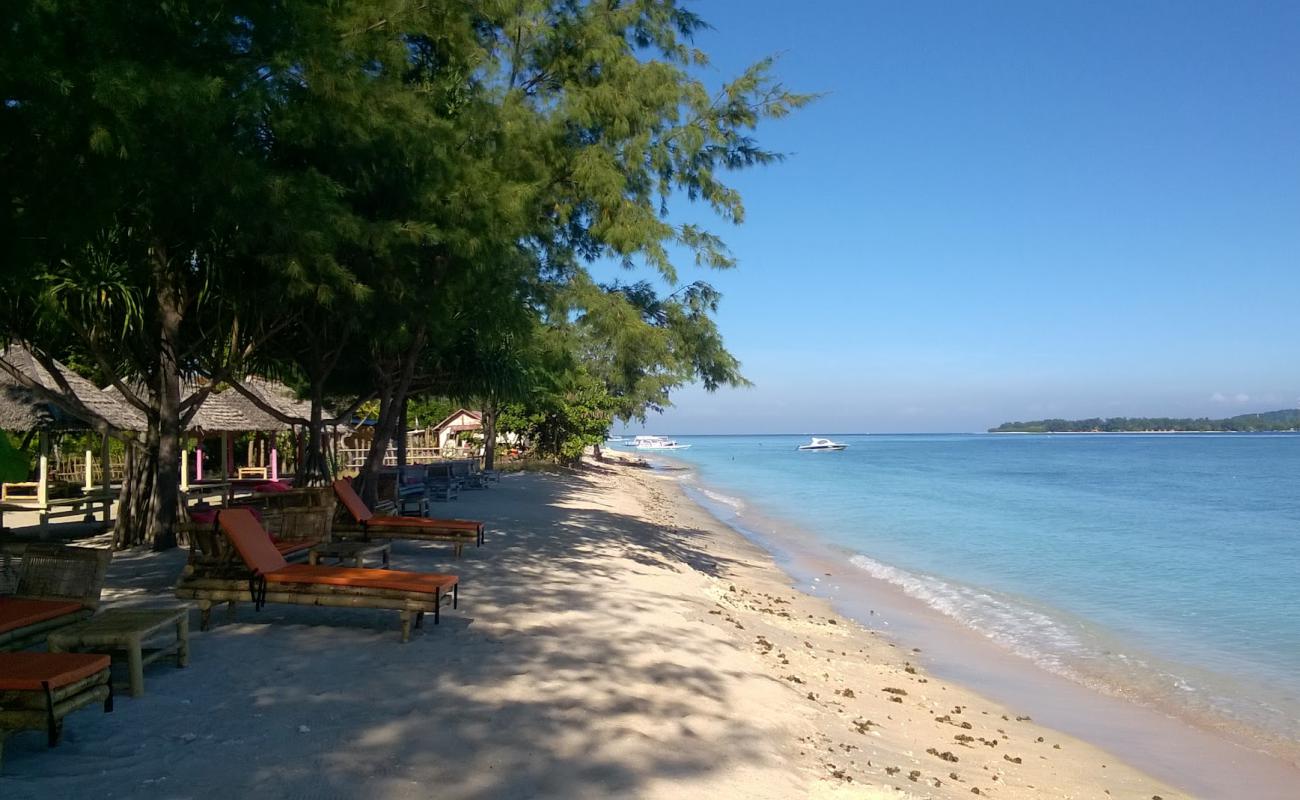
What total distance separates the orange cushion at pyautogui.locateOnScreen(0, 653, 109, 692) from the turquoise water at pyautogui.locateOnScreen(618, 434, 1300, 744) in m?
9.21

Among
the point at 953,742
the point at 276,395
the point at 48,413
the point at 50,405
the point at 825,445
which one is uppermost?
the point at 276,395

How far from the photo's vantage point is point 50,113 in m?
4.70

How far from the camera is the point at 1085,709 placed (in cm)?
865

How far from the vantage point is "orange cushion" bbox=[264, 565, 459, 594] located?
670 centimetres

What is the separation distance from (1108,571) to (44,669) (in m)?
19.0

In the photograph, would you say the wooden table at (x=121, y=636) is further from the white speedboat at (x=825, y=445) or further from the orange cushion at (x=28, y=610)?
the white speedboat at (x=825, y=445)

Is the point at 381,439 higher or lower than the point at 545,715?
higher

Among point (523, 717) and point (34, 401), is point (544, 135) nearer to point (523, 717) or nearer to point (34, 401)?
point (523, 717)

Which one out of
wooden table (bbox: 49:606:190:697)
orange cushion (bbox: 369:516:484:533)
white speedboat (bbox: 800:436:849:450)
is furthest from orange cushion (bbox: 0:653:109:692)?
white speedboat (bbox: 800:436:849:450)

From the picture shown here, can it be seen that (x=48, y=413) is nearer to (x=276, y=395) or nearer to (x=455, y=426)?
(x=276, y=395)

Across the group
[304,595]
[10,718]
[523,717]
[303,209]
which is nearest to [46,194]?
[303,209]

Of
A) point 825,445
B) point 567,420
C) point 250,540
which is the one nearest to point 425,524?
point 250,540

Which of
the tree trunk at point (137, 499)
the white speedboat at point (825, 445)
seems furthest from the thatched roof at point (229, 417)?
the white speedboat at point (825, 445)

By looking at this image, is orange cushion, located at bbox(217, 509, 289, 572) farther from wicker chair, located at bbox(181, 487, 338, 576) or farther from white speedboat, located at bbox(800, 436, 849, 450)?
white speedboat, located at bbox(800, 436, 849, 450)
